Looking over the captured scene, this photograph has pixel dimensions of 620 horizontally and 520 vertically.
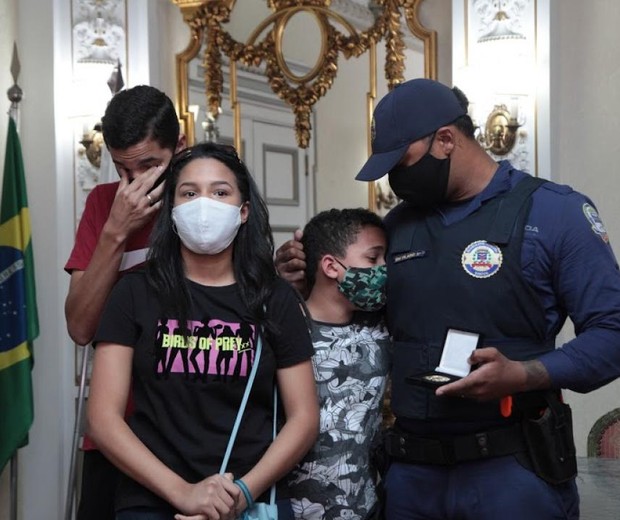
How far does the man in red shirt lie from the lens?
190cm

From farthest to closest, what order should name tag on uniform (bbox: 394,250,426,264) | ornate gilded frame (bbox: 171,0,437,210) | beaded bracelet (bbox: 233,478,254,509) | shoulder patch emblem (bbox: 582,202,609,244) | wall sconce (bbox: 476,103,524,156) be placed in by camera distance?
ornate gilded frame (bbox: 171,0,437,210) < wall sconce (bbox: 476,103,524,156) < name tag on uniform (bbox: 394,250,426,264) < shoulder patch emblem (bbox: 582,202,609,244) < beaded bracelet (bbox: 233,478,254,509)

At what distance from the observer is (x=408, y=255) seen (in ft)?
Result: 6.41

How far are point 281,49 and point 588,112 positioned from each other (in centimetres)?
132

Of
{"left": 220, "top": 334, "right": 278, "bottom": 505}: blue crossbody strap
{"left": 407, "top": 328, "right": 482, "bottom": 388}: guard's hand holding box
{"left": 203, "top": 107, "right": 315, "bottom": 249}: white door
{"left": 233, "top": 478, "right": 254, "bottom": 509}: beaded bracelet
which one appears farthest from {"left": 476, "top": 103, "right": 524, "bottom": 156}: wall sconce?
{"left": 233, "top": 478, "right": 254, "bottom": 509}: beaded bracelet

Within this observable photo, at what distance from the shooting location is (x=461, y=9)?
3.59 metres

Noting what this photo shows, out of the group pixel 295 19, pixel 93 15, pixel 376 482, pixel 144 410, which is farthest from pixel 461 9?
pixel 144 410

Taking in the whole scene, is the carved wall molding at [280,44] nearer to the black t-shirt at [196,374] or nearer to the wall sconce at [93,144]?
the wall sconce at [93,144]

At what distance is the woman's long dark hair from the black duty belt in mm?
430

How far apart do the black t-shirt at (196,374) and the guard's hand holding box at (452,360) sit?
10.4 inches

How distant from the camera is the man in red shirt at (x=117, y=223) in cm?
190

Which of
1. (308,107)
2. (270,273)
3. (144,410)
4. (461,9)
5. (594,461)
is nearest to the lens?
(144,410)

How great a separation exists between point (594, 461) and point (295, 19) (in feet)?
7.12

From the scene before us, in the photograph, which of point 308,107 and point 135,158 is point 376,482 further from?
point 308,107

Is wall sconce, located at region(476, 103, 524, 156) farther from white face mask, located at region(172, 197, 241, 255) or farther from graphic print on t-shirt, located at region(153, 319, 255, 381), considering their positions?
graphic print on t-shirt, located at region(153, 319, 255, 381)
